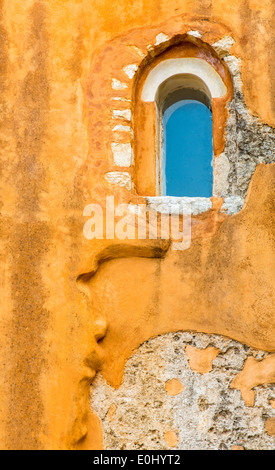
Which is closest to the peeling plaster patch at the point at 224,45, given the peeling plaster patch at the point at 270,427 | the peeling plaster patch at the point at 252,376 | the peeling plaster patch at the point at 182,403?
the peeling plaster patch at the point at 182,403

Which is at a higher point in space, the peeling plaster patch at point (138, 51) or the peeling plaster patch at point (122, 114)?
the peeling plaster patch at point (138, 51)

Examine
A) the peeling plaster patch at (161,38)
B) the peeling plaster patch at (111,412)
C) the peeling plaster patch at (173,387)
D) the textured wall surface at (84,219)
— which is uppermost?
the peeling plaster patch at (161,38)

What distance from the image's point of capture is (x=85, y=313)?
11.0ft

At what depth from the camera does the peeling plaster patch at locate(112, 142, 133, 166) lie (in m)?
3.58

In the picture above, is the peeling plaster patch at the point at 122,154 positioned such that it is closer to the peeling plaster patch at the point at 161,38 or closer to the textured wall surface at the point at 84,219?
the textured wall surface at the point at 84,219

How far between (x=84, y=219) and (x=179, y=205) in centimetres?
62

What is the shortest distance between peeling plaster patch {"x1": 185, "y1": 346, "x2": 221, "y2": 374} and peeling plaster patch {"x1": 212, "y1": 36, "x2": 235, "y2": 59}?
1952 mm

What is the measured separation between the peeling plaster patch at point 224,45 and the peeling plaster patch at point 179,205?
1013mm

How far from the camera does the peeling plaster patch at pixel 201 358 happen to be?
3.34 metres

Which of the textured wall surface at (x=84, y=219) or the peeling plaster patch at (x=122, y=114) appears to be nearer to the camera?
the textured wall surface at (x=84, y=219)

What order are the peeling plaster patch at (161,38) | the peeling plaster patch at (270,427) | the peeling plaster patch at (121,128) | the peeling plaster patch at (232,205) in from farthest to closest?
the peeling plaster patch at (161,38) → the peeling plaster patch at (121,128) → the peeling plaster patch at (232,205) → the peeling plaster patch at (270,427)
